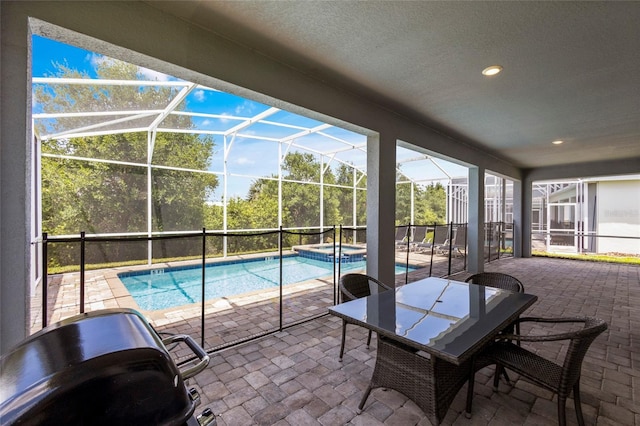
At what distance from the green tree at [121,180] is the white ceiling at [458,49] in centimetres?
291

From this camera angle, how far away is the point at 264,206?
9.61 metres

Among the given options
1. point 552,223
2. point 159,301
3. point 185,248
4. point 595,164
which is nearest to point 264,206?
point 185,248

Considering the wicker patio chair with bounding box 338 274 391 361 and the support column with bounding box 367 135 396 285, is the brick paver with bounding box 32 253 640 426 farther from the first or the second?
the support column with bounding box 367 135 396 285

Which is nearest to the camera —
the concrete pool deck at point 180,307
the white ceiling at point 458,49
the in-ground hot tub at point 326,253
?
the white ceiling at point 458,49

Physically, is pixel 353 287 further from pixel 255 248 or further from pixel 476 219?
pixel 255 248

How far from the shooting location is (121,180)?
6.66m

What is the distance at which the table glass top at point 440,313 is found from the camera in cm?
156

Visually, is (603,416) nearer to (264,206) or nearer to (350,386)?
(350,386)

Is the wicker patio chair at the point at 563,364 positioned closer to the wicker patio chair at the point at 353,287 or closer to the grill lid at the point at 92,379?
the wicker patio chair at the point at 353,287

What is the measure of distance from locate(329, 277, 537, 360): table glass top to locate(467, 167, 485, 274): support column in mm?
4500

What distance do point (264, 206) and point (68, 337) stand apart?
344 inches

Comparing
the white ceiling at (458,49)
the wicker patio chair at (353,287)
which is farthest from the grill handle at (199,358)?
the white ceiling at (458,49)

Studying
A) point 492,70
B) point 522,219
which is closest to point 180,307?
point 492,70

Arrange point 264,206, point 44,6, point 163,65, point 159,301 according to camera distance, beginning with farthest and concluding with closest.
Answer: point 264,206, point 159,301, point 163,65, point 44,6
